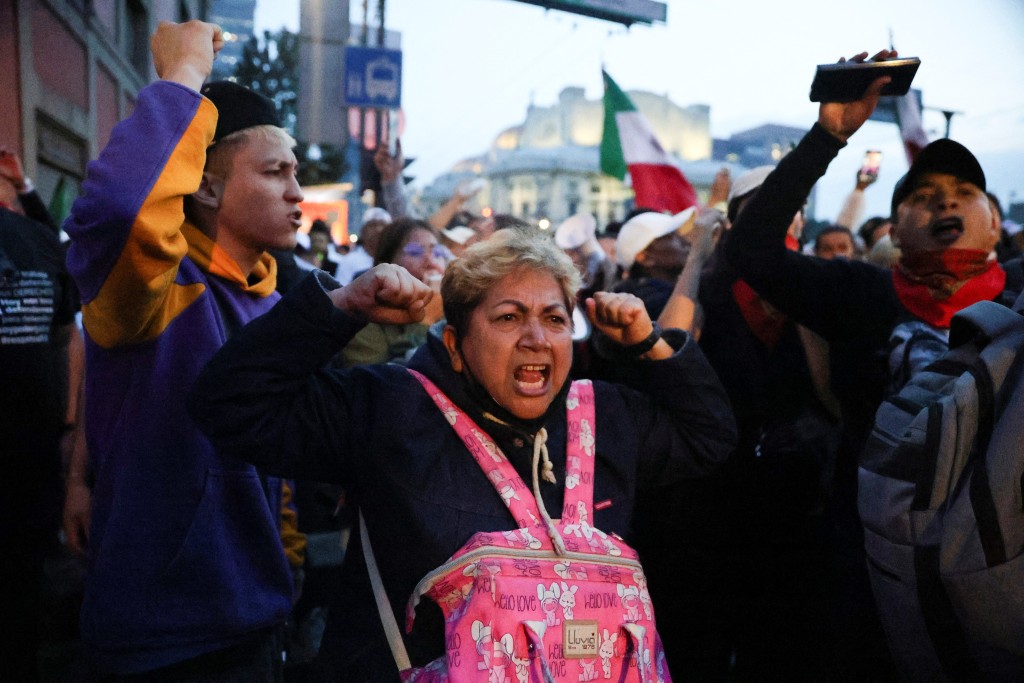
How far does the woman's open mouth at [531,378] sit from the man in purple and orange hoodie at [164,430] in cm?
77

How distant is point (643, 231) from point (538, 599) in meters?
2.77

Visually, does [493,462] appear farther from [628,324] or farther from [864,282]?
[864,282]

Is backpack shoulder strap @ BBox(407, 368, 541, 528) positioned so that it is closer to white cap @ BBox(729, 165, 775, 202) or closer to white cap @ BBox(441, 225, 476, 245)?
white cap @ BBox(729, 165, 775, 202)

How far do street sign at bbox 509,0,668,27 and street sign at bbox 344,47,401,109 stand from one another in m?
3.96

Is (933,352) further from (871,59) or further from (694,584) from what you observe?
(694,584)

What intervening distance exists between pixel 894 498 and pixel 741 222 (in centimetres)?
119

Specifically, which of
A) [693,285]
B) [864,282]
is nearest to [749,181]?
[693,285]

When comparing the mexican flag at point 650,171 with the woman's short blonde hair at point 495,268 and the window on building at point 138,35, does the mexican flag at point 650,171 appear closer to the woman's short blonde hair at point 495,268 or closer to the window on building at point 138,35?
the woman's short blonde hair at point 495,268

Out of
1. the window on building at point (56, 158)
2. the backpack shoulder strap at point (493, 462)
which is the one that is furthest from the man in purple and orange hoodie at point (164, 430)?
the window on building at point (56, 158)

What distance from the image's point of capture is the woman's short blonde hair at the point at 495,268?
1986mm

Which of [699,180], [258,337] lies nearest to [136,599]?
[258,337]

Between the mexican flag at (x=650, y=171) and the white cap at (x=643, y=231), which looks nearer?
the white cap at (x=643, y=231)

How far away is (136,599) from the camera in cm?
183

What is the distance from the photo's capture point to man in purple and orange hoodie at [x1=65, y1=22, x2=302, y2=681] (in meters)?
1.69
